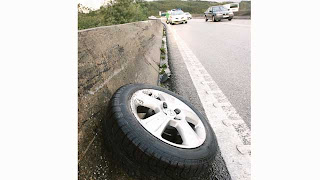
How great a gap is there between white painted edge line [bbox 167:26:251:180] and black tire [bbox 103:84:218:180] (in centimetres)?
37

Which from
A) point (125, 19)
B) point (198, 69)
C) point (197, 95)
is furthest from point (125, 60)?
point (125, 19)

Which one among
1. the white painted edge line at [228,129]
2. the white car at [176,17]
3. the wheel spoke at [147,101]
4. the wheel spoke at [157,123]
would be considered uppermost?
the white car at [176,17]

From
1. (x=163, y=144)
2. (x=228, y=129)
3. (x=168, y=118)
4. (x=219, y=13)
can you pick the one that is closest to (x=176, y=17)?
(x=219, y=13)

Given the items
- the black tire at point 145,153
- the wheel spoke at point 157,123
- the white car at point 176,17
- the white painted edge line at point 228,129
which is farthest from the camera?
the white car at point 176,17

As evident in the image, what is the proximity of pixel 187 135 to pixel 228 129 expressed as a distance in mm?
731

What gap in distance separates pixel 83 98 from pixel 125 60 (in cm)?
107

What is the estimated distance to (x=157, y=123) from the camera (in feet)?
5.61

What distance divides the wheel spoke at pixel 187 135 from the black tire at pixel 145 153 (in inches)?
3.4

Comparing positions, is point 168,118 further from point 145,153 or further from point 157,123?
point 145,153

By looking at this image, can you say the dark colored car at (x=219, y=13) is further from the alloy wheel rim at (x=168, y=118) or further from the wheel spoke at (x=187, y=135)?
the wheel spoke at (x=187, y=135)

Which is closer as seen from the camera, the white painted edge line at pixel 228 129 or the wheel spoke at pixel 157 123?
the wheel spoke at pixel 157 123

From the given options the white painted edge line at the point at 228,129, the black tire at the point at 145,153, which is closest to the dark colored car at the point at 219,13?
the white painted edge line at the point at 228,129

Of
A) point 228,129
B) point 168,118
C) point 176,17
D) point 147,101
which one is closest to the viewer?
point 168,118

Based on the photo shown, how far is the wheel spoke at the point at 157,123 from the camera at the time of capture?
63.8 inches
